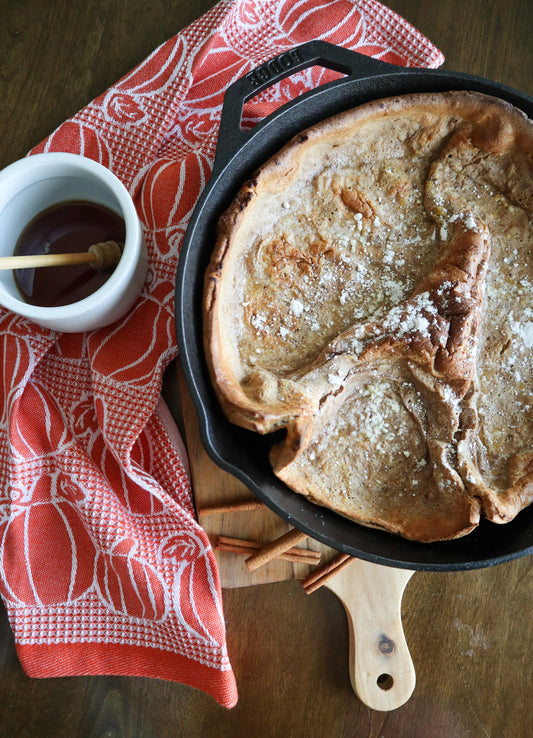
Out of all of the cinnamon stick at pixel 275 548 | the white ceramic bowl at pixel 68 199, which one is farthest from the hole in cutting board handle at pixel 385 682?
the white ceramic bowl at pixel 68 199

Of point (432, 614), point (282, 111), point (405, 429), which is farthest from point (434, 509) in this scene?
point (282, 111)

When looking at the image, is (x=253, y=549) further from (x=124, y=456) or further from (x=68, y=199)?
(x=68, y=199)

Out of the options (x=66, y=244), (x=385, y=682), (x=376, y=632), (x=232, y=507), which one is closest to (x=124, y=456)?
(x=232, y=507)

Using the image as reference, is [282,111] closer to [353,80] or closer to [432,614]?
[353,80]


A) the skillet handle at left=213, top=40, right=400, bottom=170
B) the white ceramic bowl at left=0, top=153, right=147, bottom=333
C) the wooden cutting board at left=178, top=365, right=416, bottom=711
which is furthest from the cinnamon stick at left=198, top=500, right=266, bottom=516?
the skillet handle at left=213, top=40, right=400, bottom=170

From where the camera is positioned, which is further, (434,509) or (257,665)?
(257,665)

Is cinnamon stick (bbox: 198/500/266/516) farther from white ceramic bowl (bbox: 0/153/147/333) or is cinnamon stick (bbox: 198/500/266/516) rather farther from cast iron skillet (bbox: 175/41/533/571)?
white ceramic bowl (bbox: 0/153/147/333)
